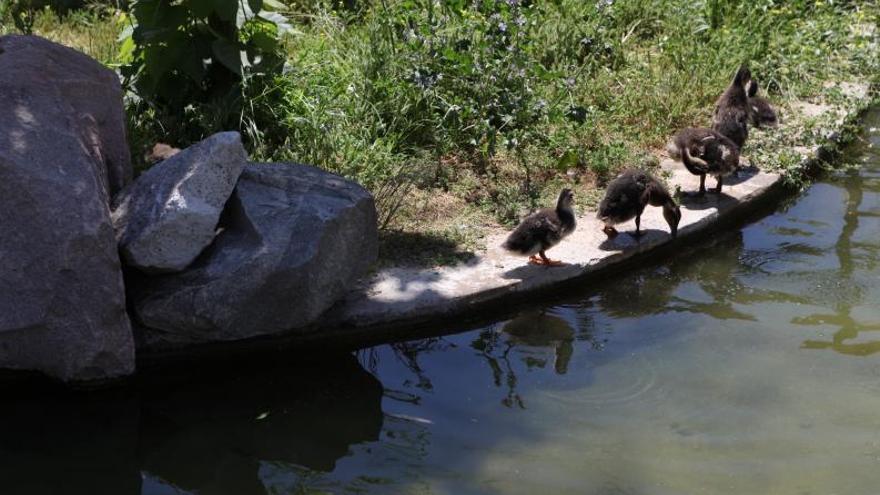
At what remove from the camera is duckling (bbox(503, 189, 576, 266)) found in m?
7.12

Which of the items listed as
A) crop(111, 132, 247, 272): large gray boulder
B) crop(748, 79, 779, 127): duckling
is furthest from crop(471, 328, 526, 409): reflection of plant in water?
crop(748, 79, 779, 127): duckling

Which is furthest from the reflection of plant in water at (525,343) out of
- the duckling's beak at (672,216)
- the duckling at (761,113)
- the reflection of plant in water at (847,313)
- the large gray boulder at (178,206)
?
the duckling at (761,113)

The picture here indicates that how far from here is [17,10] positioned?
11000 mm

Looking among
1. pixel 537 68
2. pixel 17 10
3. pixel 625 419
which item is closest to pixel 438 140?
pixel 537 68

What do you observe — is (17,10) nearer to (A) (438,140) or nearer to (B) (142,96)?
(B) (142,96)

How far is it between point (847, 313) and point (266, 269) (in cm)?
362

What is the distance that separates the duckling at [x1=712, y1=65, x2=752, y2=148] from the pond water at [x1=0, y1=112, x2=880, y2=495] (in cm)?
183

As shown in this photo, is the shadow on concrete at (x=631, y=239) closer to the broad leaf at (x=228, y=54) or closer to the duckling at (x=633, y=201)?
the duckling at (x=633, y=201)

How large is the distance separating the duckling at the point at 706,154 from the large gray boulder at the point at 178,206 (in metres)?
3.47

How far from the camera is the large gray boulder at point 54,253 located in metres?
5.77

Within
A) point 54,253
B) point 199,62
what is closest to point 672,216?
point 199,62

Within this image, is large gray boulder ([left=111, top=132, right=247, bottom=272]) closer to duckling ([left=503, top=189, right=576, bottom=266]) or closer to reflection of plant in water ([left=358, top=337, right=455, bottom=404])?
reflection of plant in water ([left=358, top=337, right=455, bottom=404])

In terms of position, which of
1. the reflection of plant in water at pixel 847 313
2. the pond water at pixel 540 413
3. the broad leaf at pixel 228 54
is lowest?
the pond water at pixel 540 413

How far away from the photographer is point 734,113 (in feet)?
29.4
